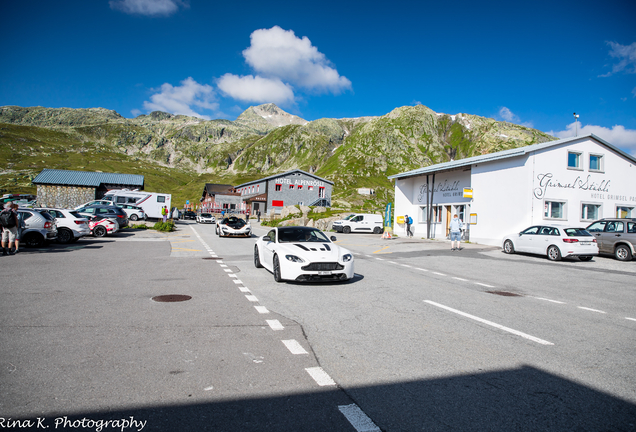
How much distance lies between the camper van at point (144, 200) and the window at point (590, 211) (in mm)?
38093

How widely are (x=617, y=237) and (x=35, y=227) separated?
25087mm

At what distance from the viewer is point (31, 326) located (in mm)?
5441

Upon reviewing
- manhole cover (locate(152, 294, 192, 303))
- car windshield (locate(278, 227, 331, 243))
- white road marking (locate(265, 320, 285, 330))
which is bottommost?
manhole cover (locate(152, 294, 192, 303))

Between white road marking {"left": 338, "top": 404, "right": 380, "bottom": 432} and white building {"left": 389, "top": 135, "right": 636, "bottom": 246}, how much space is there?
22067mm

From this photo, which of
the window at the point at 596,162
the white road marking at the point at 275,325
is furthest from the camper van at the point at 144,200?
the white road marking at the point at 275,325

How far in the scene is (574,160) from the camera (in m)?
24.4

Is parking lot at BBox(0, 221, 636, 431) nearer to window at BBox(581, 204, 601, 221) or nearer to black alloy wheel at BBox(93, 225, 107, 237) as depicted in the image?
black alloy wheel at BBox(93, 225, 107, 237)

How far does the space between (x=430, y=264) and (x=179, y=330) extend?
11.2 metres

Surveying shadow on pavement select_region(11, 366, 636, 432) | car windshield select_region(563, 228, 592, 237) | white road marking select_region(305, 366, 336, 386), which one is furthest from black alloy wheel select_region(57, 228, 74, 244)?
car windshield select_region(563, 228, 592, 237)

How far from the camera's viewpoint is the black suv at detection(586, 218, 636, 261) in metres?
16.7

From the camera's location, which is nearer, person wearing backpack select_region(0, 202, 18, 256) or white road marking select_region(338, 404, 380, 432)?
white road marking select_region(338, 404, 380, 432)

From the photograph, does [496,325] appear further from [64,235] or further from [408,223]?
[408,223]

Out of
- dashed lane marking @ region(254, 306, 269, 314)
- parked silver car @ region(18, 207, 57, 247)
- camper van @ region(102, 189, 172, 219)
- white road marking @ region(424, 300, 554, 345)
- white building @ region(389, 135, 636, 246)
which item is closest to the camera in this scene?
white road marking @ region(424, 300, 554, 345)

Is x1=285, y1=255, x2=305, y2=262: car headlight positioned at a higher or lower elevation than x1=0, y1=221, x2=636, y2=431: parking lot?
higher
